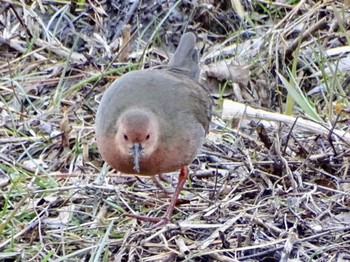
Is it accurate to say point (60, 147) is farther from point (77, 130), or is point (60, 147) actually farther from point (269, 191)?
point (269, 191)

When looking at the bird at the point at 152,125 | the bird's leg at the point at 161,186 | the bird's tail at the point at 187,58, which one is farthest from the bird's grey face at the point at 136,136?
the bird's tail at the point at 187,58

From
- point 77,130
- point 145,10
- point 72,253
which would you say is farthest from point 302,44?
point 72,253

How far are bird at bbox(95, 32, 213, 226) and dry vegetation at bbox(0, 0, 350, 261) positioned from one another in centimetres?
20

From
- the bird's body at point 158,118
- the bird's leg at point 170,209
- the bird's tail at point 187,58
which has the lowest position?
the bird's leg at point 170,209

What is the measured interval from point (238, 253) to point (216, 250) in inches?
4.2

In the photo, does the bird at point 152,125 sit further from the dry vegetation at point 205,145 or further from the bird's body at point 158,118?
the dry vegetation at point 205,145

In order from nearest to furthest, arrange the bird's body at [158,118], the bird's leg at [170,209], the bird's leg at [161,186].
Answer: the bird's leg at [170,209] < the bird's body at [158,118] < the bird's leg at [161,186]

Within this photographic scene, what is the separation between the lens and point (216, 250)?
4191mm

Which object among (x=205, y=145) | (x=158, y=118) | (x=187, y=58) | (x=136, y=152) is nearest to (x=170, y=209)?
(x=136, y=152)

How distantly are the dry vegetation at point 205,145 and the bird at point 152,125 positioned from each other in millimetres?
205

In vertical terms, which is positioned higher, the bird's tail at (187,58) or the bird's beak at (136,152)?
the bird's beak at (136,152)

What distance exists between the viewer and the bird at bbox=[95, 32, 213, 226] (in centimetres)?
468

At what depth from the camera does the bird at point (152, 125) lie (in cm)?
468

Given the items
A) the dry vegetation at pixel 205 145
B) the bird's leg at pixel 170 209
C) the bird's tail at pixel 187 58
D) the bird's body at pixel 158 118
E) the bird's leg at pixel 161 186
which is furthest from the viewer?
the bird's tail at pixel 187 58
